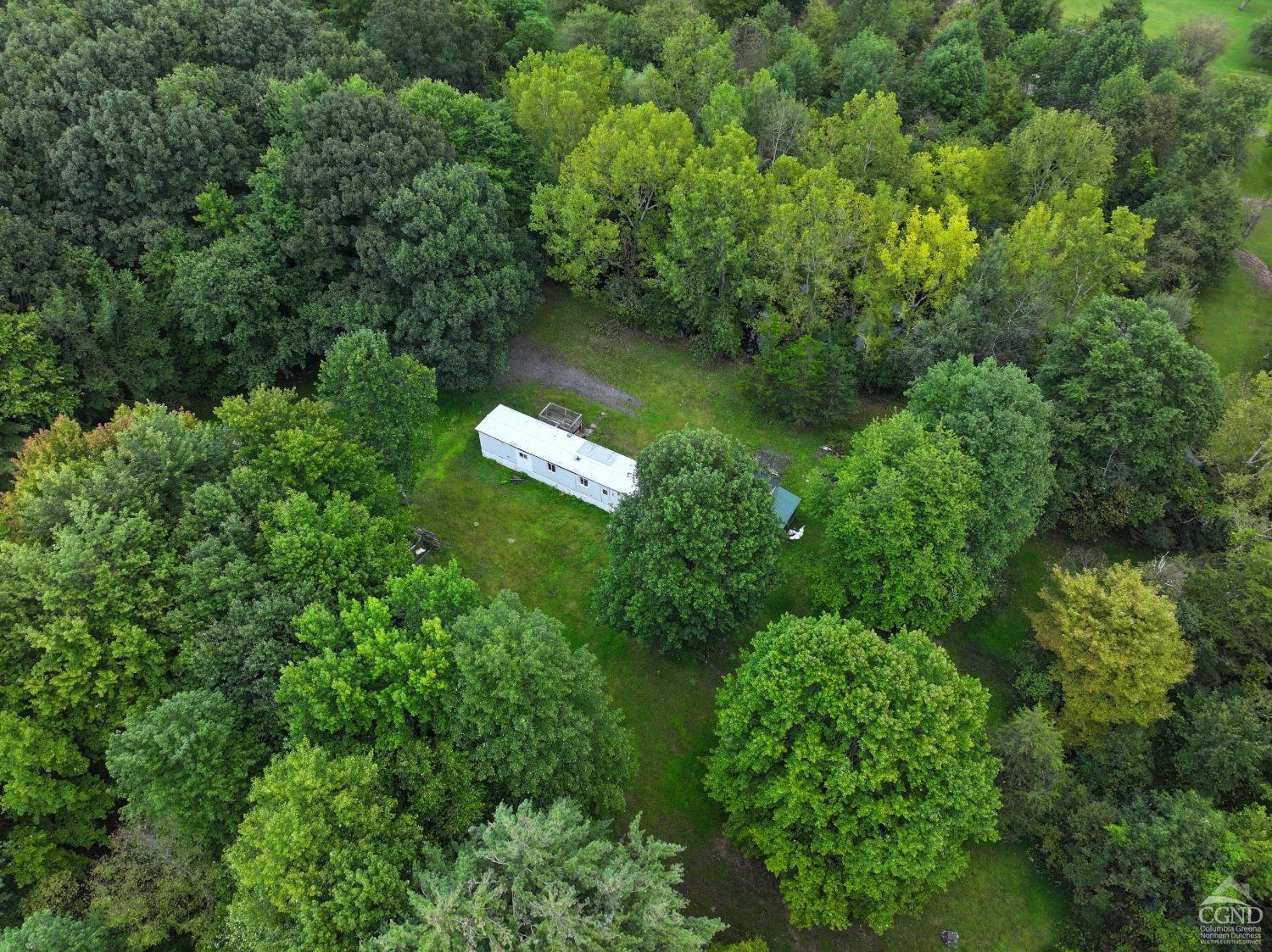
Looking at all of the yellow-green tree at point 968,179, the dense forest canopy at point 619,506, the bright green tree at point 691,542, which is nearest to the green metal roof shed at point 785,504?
the dense forest canopy at point 619,506

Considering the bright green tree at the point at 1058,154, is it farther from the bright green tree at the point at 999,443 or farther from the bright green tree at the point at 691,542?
the bright green tree at the point at 691,542

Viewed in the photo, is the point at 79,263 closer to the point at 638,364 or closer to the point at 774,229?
the point at 638,364

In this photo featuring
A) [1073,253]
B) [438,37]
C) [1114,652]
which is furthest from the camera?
[438,37]

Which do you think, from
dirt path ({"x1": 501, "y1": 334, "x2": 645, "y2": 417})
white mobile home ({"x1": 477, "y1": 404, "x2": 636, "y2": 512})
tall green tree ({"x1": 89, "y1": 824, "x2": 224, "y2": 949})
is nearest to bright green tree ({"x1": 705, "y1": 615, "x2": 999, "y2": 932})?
white mobile home ({"x1": 477, "y1": 404, "x2": 636, "y2": 512})

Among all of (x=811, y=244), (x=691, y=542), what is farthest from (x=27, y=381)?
(x=811, y=244)

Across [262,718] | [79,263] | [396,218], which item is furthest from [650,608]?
[79,263]

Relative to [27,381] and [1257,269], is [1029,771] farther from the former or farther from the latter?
[1257,269]

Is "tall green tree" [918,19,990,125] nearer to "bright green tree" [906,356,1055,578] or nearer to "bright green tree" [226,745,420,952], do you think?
"bright green tree" [906,356,1055,578]
